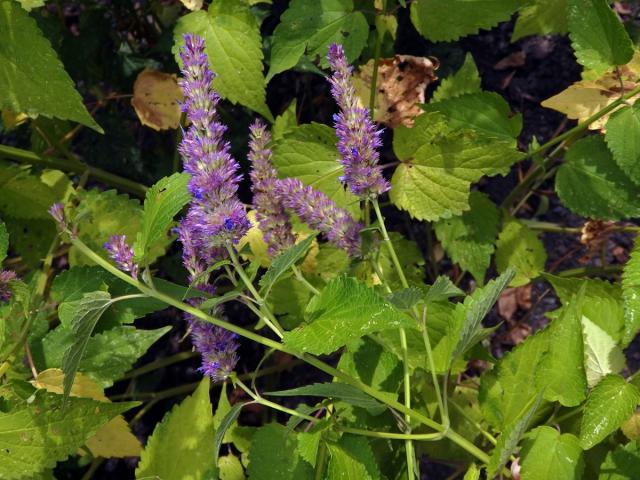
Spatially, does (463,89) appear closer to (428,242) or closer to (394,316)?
(428,242)

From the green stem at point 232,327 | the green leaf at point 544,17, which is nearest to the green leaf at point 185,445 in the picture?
the green stem at point 232,327

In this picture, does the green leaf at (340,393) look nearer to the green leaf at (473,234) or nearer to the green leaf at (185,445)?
the green leaf at (185,445)

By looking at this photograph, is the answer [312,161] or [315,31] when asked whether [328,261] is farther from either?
[315,31]

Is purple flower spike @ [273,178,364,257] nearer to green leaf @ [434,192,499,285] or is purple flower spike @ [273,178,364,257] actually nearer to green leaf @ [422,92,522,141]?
green leaf @ [422,92,522,141]

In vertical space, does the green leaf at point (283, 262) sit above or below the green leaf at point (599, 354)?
above

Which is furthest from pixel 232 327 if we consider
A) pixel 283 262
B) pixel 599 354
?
pixel 599 354

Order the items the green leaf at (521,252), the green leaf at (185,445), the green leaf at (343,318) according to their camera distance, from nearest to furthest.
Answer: the green leaf at (343,318) < the green leaf at (185,445) < the green leaf at (521,252)
